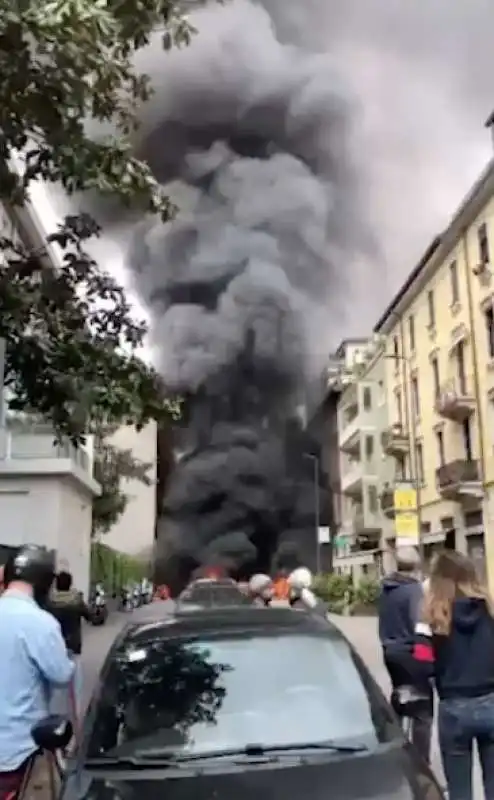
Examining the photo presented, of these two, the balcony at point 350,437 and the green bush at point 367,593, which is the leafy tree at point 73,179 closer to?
the green bush at point 367,593

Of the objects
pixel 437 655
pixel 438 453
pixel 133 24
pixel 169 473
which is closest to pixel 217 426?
pixel 169 473

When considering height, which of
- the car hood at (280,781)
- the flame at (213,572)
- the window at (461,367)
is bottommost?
the car hood at (280,781)

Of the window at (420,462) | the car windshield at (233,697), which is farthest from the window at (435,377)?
the car windshield at (233,697)

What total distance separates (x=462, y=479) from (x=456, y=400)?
2356 millimetres

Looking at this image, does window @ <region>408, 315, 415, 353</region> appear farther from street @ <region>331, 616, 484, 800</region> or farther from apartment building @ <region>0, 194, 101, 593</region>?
apartment building @ <region>0, 194, 101, 593</region>

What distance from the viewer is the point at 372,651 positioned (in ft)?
41.0

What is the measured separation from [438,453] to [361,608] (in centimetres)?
606

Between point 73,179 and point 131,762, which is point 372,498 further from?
point 131,762

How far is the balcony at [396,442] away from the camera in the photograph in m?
29.3

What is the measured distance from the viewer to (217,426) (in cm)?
2198

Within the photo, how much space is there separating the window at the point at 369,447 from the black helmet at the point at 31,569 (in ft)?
102

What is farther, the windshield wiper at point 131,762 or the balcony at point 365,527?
the balcony at point 365,527

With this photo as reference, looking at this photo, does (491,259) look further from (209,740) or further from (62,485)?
(209,740)

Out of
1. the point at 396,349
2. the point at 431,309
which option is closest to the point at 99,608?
the point at 431,309
